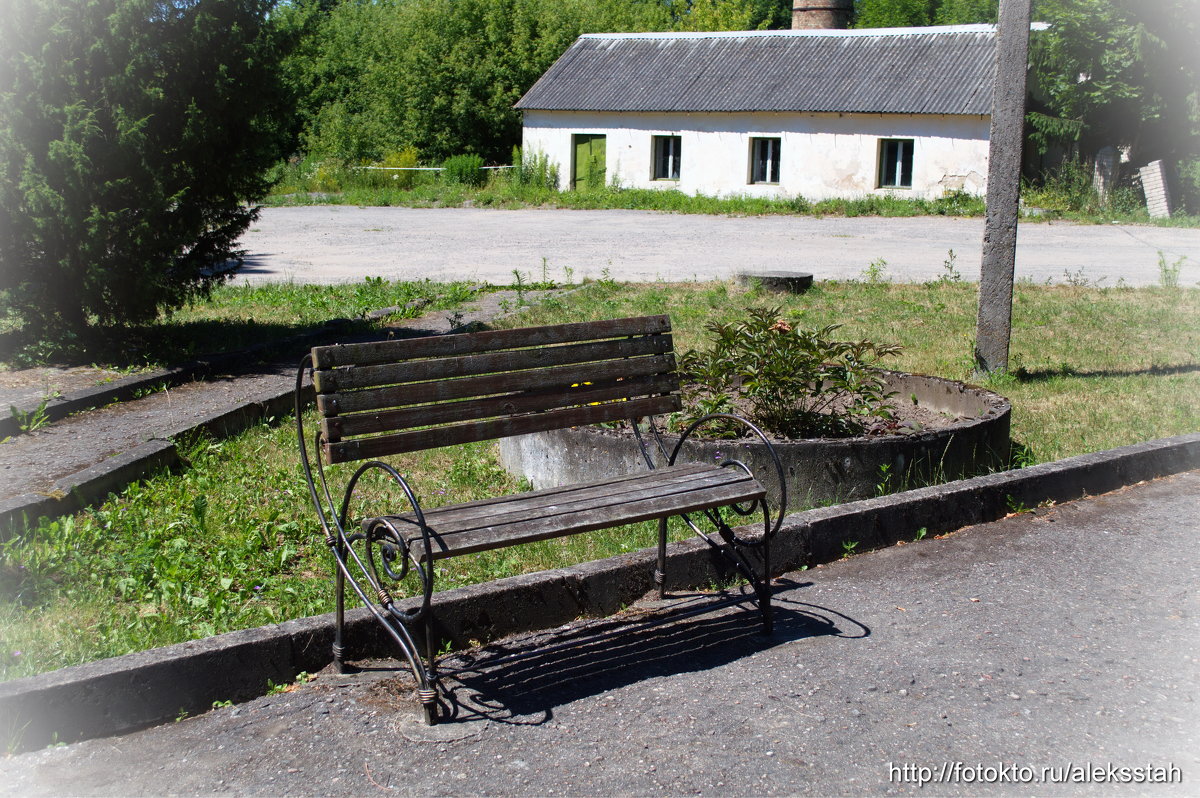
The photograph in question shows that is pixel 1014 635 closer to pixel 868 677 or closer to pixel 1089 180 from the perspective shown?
pixel 868 677

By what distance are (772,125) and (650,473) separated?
2761 centimetres

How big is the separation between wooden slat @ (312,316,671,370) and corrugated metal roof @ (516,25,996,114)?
81.7 ft

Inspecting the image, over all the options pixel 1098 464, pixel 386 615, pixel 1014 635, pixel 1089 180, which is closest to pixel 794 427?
pixel 1098 464

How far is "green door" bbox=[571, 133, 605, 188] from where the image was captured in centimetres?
3284

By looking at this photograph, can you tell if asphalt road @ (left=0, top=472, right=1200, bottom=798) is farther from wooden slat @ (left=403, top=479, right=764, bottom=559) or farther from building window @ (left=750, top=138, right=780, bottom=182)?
building window @ (left=750, top=138, right=780, bottom=182)

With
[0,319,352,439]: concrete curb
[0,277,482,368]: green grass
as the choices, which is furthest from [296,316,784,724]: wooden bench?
[0,277,482,368]: green grass

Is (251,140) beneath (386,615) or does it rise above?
above

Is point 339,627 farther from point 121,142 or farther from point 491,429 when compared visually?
point 121,142

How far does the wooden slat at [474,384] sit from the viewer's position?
3711 mm

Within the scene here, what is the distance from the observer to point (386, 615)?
3.84 meters

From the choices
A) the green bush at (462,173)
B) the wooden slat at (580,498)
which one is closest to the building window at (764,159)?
the green bush at (462,173)

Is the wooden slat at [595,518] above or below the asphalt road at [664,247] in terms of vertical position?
below

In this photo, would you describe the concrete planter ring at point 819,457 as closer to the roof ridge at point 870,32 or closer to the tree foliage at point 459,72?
the roof ridge at point 870,32

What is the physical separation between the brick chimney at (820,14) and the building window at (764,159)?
8.09 m
